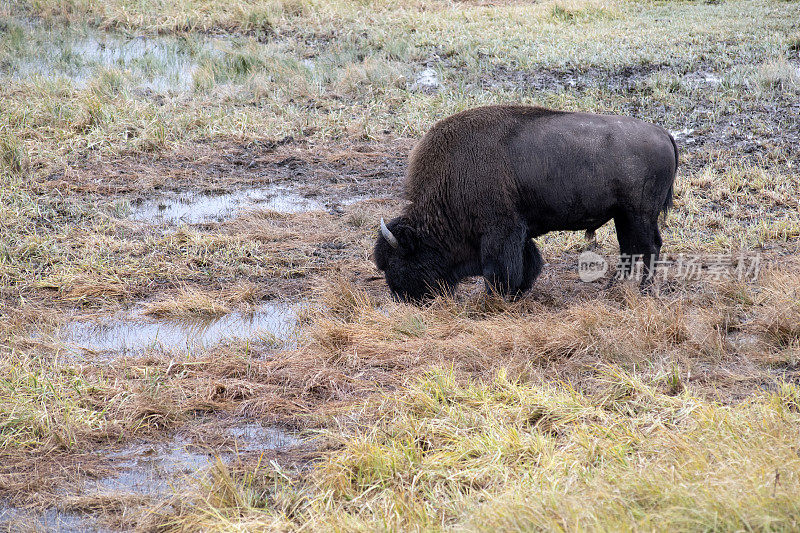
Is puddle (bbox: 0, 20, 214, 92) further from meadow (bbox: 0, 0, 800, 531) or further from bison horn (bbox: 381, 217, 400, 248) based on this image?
bison horn (bbox: 381, 217, 400, 248)

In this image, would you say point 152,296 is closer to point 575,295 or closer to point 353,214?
point 353,214

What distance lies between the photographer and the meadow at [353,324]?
3.97m

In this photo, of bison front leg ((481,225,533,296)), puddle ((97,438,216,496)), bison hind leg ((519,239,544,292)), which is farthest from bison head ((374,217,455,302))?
puddle ((97,438,216,496))

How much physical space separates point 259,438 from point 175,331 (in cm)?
230

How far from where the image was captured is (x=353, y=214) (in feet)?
30.5

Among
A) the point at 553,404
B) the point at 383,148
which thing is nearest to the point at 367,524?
the point at 553,404

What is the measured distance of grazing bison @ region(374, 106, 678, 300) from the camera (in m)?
6.77

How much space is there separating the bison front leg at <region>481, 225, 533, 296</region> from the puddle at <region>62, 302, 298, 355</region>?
193cm

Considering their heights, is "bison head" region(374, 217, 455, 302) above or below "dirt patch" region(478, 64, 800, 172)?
below

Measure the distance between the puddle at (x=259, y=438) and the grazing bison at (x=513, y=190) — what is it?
94.8 inches

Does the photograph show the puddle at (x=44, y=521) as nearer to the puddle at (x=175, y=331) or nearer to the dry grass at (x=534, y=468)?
the dry grass at (x=534, y=468)

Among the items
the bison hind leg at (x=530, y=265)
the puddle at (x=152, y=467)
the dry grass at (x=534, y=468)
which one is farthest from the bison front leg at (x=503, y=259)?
the puddle at (x=152, y=467)

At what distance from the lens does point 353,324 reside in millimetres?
6324

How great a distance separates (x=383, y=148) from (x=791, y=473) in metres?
9.11
